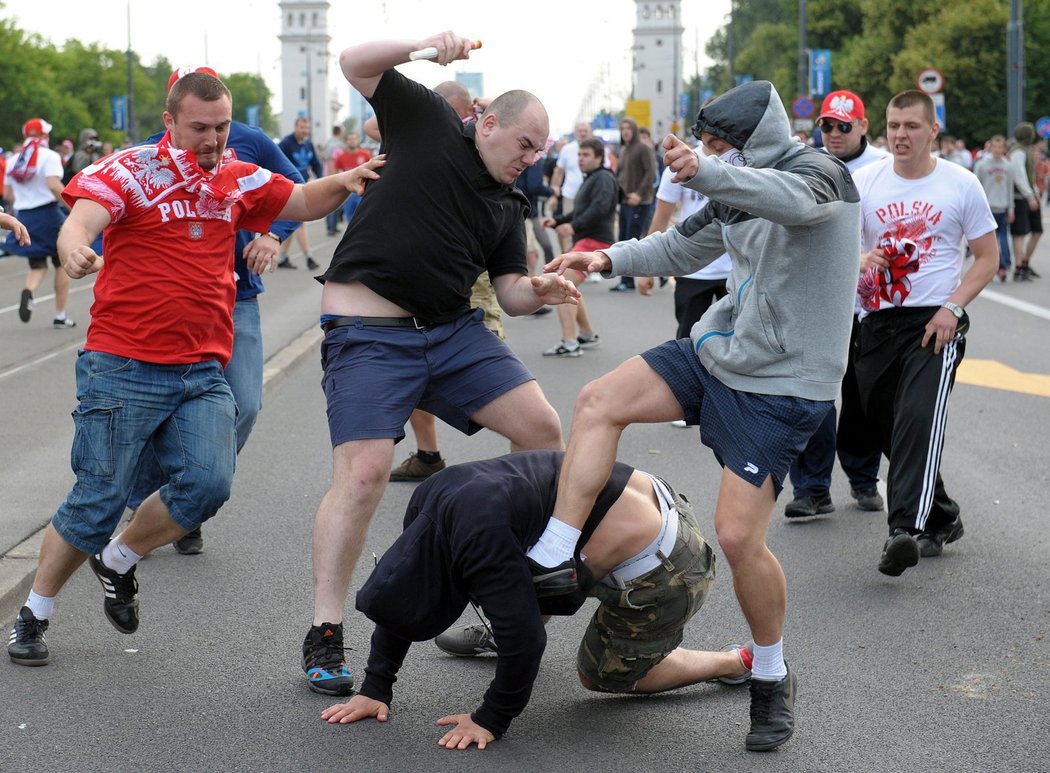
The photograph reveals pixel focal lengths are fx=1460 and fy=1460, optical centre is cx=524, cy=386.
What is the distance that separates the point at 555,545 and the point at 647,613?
0.43 m

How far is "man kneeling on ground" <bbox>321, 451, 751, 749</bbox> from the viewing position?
380cm

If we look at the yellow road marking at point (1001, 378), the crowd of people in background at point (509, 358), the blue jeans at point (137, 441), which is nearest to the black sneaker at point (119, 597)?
the crowd of people in background at point (509, 358)

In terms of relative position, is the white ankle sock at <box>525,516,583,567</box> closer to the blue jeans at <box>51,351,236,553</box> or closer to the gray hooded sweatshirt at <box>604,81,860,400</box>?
the gray hooded sweatshirt at <box>604,81,860,400</box>

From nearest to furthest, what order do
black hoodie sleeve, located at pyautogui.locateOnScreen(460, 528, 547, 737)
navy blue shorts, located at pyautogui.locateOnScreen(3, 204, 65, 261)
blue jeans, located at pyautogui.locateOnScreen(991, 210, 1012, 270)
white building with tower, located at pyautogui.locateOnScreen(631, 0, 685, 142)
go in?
black hoodie sleeve, located at pyautogui.locateOnScreen(460, 528, 547, 737), navy blue shorts, located at pyautogui.locateOnScreen(3, 204, 65, 261), blue jeans, located at pyautogui.locateOnScreen(991, 210, 1012, 270), white building with tower, located at pyautogui.locateOnScreen(631, 0, 685, 142)

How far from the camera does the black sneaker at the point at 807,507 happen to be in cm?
689

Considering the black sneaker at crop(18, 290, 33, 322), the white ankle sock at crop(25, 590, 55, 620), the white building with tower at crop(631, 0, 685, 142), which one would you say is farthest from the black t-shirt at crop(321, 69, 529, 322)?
the white building with tower at crop(631, 0, 685, 142)

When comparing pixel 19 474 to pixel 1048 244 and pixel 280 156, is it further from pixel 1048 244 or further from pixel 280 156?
pixel 1048 244

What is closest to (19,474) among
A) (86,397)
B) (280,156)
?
(280,156)

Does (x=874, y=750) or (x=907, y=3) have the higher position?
(x=907, y=3)

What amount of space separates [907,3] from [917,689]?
2556 inches

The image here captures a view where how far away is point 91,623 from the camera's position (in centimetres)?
522

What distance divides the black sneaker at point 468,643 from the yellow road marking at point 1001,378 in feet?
22.6

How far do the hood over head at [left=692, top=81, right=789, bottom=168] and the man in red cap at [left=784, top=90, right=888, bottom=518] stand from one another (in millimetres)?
2678

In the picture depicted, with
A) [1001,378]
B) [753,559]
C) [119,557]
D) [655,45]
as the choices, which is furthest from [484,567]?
[655,45]
